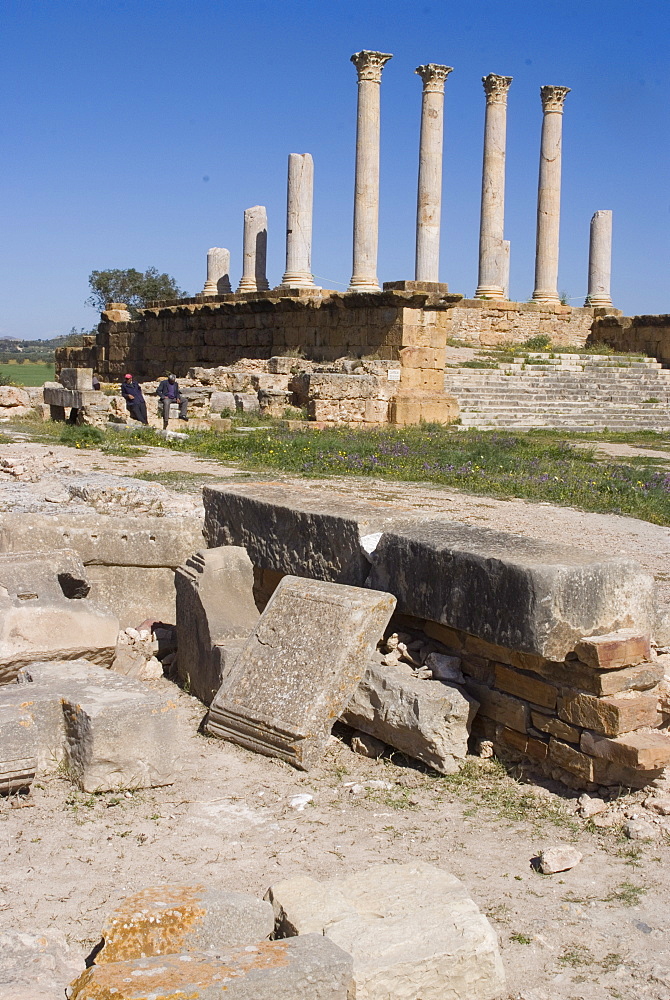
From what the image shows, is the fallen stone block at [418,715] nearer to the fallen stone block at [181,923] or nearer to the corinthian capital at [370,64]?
the fallen stone block at [181,923]

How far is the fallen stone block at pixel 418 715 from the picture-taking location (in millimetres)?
4273

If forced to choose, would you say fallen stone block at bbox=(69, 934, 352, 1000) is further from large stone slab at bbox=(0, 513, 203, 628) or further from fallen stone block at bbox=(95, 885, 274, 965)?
large stone slab at bbox=(0, 513, 203, 628)

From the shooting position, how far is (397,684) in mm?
4387

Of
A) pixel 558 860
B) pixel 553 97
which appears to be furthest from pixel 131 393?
pixel 553 97

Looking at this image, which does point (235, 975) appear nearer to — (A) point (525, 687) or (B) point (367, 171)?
(A) point (525, 687)

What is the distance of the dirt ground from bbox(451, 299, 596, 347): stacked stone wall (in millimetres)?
25852

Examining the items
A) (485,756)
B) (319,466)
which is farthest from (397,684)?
(319,466)

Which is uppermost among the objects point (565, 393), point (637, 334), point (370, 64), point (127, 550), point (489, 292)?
point (370, 64)

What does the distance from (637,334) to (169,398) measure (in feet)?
56.3

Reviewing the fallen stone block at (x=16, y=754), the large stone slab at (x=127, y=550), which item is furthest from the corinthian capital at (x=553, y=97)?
the fallen stone block at (x=16, y=754)

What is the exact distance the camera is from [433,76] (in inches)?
1131

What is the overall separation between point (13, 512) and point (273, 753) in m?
3.26

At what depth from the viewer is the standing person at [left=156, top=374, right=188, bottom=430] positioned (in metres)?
18.1

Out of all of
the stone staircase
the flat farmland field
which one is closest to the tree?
the flat farmland field
